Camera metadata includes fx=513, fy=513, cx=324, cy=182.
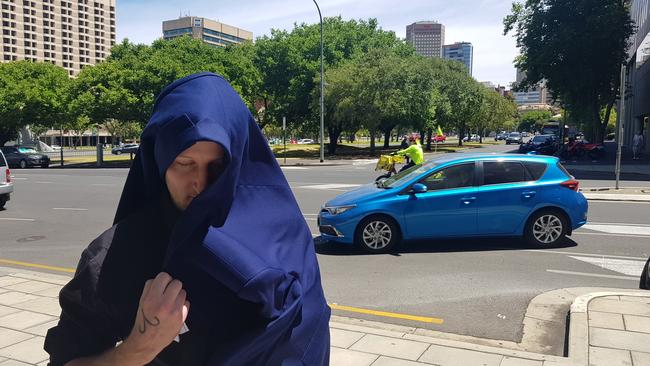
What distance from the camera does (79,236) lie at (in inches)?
381

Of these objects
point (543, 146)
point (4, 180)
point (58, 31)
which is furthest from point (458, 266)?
A: point (58, 31)

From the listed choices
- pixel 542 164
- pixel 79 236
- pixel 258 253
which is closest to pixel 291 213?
pixel 258 253

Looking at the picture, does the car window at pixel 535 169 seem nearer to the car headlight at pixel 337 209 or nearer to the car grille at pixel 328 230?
the car headlight at pixel 337 209

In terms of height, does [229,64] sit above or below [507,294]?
above

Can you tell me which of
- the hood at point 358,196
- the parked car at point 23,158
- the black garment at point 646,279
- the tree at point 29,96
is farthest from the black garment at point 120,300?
the tree at point 29,96

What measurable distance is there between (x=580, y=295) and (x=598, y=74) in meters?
33.1

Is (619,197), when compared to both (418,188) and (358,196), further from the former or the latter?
(358,196)

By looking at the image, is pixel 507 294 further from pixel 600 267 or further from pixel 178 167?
pixel 178 167

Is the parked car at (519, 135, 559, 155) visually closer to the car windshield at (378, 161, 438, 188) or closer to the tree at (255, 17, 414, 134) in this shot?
the tree at (255, 17, 414, 134)

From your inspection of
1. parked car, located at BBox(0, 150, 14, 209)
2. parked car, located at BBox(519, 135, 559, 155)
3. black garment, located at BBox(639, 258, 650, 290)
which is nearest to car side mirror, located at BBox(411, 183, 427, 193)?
black garment, located at BBox(639, 258, 650, 290)

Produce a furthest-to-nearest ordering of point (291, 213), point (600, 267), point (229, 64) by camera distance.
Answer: point (229, 64), point (600, 267), point (291, 213)

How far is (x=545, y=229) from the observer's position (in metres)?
8.43

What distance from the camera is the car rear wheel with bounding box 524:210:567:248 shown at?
842 centimetres

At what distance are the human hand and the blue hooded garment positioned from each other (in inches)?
1.6
